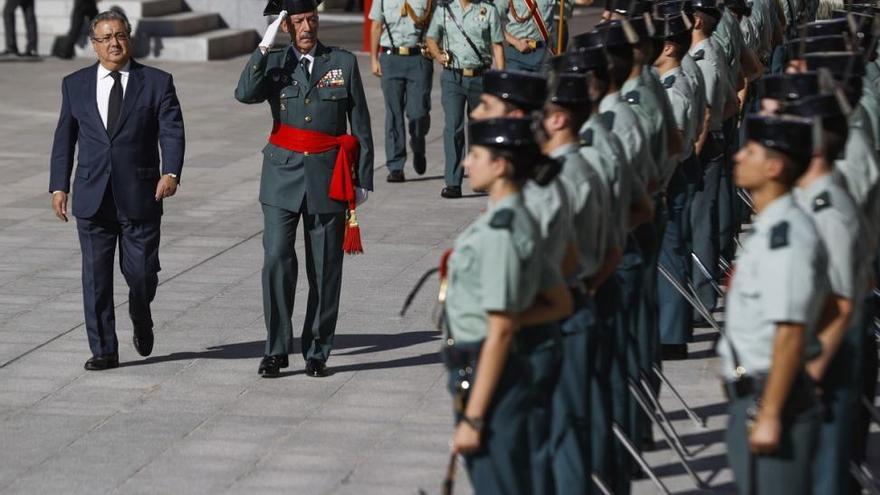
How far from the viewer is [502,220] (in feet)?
18.4

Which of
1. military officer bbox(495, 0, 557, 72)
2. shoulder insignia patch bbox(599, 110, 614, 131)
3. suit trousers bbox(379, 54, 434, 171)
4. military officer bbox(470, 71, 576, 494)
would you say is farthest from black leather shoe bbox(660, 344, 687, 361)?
military officer bbox(495, 0, 557, 72)

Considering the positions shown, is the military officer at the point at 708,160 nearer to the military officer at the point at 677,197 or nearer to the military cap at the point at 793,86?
the military officer at the point at 677,197

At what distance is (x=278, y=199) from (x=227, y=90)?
13.7 metres

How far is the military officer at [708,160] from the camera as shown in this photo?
1073 centimetres

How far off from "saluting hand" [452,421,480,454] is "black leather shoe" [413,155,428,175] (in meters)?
10.9

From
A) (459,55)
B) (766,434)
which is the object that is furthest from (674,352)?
(459,55)

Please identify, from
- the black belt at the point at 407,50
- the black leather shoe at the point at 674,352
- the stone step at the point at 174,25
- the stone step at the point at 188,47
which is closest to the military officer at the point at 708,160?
the black leather shoe at the point at 674,352

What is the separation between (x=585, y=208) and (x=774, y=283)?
1393 millimetres

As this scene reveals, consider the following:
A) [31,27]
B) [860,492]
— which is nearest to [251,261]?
[860,492]

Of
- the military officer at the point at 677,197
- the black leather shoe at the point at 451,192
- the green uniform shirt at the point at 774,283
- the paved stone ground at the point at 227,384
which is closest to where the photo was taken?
the green uniform shirt at the point at 774,283

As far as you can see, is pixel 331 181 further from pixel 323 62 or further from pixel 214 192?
pixel 214 192

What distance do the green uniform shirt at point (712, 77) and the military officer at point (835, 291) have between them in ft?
14.6

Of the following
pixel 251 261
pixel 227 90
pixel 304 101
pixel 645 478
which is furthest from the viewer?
pixel 227 90

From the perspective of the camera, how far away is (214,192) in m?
15.8
